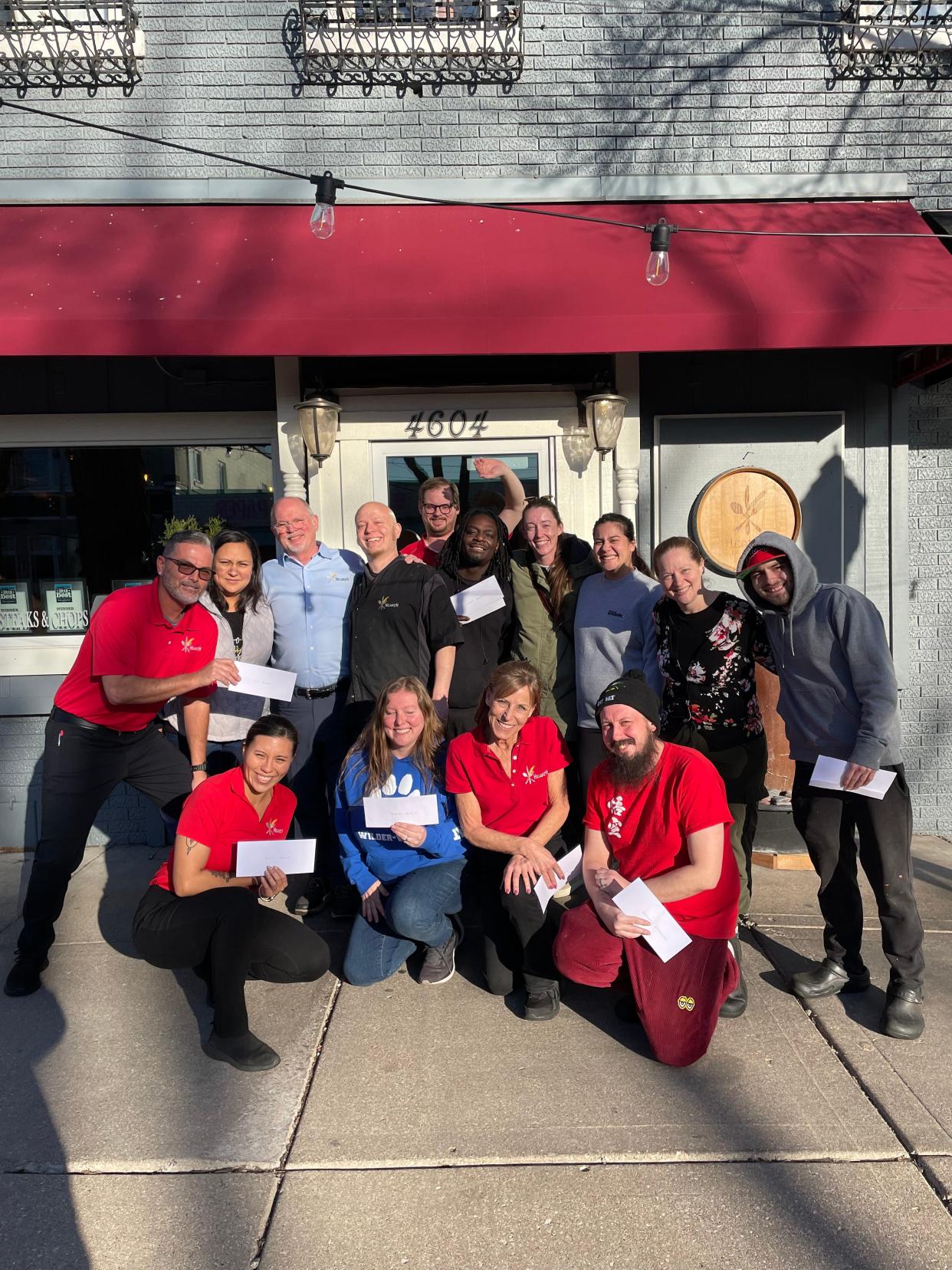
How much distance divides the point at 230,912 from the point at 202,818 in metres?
0.36

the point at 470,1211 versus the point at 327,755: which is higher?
the point at 327,755

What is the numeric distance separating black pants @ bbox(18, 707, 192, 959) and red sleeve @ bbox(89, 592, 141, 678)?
0.29 metres

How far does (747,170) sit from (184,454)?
3.83m

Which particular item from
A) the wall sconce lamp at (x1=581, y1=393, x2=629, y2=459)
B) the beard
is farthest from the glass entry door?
the beard

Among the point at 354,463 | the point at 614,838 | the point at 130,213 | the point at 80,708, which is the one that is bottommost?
the point at 614,838

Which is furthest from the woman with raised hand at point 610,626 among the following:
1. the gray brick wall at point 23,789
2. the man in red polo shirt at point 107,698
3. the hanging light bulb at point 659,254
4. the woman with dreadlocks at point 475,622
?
the gray brick wall at point 23,789

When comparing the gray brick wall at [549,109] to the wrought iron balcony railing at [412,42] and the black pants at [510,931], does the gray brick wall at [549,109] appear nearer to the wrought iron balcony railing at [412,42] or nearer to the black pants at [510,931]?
the wrought iron balcony railing at [412,42]

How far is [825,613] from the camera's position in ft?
11.5

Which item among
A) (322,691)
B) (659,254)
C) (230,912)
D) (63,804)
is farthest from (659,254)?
(63,804)

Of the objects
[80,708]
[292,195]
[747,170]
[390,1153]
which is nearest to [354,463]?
[292,195]

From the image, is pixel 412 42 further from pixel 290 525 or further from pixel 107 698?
pixel 107 698

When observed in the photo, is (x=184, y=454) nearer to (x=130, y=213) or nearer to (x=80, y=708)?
(x=130, y=213)

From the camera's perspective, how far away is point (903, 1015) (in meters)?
3.44

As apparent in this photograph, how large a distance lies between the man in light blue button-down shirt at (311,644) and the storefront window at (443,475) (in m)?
1.41
